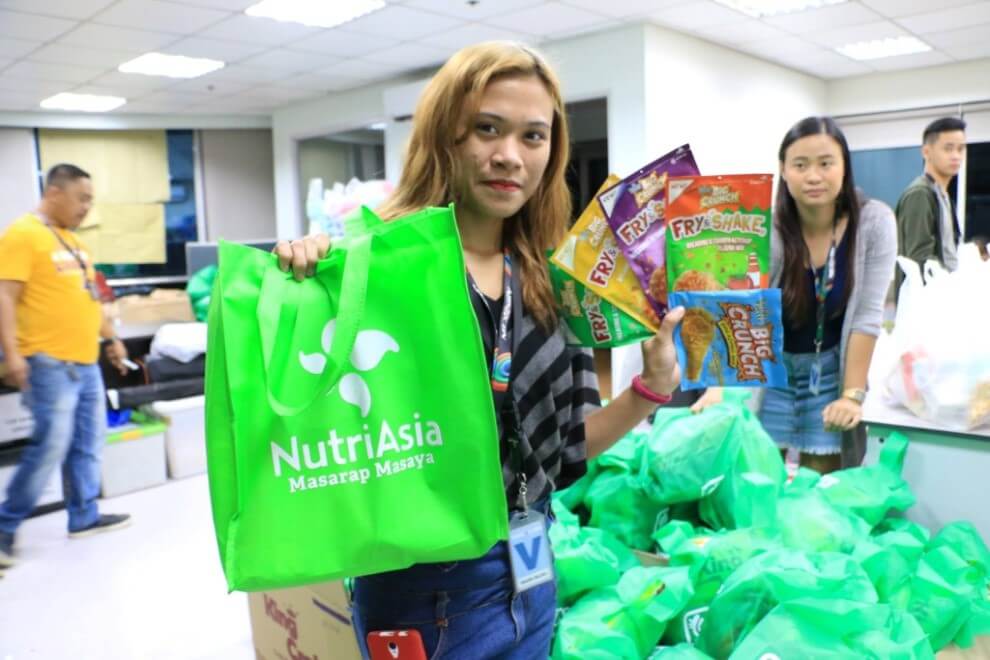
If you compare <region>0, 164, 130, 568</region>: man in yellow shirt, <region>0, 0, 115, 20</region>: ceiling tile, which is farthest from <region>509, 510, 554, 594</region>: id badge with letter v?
<region>0, 0, 115, 20</region>: ceiling tile

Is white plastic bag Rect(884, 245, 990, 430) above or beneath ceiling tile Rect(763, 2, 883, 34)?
beneath

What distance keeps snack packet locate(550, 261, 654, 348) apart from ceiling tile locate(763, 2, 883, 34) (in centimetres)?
461

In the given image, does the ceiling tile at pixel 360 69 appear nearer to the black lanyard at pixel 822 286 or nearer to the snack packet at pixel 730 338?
the black lanyard at pixel 822 286

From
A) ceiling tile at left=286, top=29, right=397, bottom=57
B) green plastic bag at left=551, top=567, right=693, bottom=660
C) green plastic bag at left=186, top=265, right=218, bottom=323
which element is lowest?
green plastic bag at left=551, top=567, right=693, bottom=660

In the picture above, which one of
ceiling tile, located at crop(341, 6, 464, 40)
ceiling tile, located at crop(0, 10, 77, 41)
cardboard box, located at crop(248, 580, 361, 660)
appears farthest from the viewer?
ceiling tile, located at crop(341, 6, 464, 40)

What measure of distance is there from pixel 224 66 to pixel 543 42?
2349mm

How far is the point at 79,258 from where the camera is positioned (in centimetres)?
307

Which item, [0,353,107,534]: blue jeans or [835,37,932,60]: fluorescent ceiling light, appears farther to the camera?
[835,37,932,60]: fluorescent ceiling light

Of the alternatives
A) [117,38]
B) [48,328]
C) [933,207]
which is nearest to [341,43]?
[117,38]

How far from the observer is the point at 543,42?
17.6 ft

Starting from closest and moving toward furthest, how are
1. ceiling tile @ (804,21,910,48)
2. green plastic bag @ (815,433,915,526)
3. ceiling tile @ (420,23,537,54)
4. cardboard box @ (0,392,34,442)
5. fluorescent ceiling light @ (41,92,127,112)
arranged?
green plastic bag @ (815,433,915,526)
cardboard box @ (0,392,34,442)
ceiling tile @ (420,23,537,54)
ceiling tile @ (804,21,910,48)
fluorescent ceiling light @ (41,92,127,112)

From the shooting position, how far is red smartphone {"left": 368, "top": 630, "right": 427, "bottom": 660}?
819 mm

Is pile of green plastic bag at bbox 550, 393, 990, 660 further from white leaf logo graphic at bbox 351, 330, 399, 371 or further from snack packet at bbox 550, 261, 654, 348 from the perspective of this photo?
white leaf logo graphic at bbox 351, 330, 399, 371

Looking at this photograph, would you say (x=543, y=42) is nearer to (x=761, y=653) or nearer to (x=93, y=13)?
(x=93, y=13)
